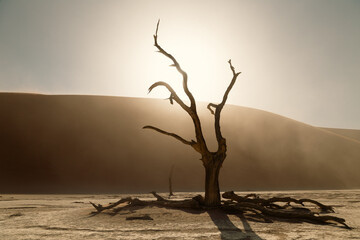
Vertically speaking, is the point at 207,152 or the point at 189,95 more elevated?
the point at 189,95

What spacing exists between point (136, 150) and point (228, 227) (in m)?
32.4

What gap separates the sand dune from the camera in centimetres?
3284

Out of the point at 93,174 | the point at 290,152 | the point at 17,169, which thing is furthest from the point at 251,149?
the point at 17,169

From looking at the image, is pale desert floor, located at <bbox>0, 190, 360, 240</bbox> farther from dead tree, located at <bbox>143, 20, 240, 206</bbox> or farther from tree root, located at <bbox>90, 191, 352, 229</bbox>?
dead tree, located at <bbox>143, 20, 240, 206</bbox>

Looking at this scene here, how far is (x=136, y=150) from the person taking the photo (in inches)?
1489

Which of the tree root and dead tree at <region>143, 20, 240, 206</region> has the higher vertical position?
dead tree at <region>143, 20, 240, 206</region>

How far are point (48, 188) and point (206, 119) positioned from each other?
25.2m

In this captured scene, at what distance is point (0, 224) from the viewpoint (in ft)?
22.2

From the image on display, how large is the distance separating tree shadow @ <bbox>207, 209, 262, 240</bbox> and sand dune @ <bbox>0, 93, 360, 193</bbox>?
2377 centimetres

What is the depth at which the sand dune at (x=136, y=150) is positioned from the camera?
108ft

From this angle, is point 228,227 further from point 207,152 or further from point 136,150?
point 136,150

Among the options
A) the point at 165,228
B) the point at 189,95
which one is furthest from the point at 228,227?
the point at 189,95

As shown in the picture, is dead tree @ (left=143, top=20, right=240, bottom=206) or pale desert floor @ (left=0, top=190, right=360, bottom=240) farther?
dead tree @ (left=143, top=20, right=240, bottom=206)

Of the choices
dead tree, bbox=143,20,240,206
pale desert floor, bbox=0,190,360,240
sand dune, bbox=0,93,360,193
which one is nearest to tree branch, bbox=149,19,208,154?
dead tree, bbox=143,20,240,206
